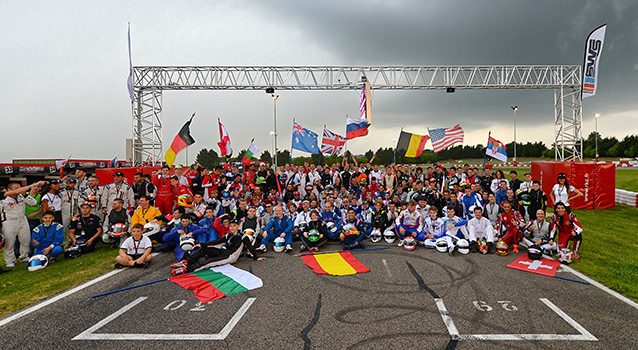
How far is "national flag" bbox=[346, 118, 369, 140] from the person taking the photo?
14.6 m

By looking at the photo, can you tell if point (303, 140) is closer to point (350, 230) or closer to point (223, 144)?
point (223, 144)

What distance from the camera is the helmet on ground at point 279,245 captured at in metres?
7.93

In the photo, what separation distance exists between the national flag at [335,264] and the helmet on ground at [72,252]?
581cm

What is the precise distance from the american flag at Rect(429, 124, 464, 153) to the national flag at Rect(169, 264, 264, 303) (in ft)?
35.7

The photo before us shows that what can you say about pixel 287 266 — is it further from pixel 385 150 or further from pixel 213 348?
pixel 385 150

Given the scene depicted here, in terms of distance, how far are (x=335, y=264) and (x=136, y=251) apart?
15.4ft

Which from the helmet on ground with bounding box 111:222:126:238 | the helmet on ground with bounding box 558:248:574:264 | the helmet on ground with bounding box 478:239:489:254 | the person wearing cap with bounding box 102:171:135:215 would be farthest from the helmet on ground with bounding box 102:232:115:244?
the helmet on ground with bounding box 558:248:574:264

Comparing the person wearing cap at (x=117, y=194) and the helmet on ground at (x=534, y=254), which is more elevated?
the person wearing cap at (x=117, y=194)

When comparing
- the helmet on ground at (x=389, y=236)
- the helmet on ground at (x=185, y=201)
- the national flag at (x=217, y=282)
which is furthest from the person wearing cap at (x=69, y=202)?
the helmet on ground at (x=389, y=236)

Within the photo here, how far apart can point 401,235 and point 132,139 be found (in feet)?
68.0

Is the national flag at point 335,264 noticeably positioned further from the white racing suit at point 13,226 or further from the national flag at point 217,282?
the white racing suit at point 13,226

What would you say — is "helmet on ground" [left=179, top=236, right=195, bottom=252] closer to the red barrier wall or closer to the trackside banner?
the red barrier wall

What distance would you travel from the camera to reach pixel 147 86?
827 inches

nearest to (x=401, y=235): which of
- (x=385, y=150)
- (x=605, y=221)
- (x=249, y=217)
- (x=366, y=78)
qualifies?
(x=249, y=217)
